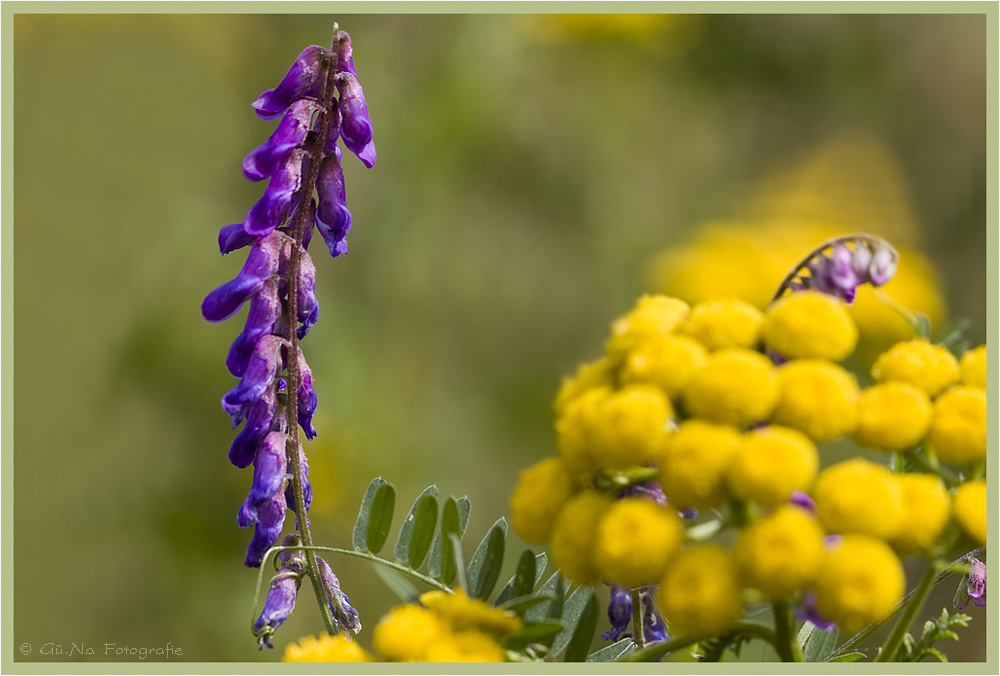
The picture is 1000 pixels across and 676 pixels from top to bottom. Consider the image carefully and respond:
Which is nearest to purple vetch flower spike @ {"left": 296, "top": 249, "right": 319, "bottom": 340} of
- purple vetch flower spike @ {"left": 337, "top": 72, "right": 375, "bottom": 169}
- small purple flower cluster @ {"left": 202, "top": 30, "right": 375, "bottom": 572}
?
small purple flower cluster @ {"left": 202, "top": 30, "right": 375, "bottom": 572}

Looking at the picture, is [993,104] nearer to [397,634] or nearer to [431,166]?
[397,634]

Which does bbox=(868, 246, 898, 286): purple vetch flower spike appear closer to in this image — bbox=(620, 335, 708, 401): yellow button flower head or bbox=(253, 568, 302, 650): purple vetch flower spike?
bbox=(620, 335, 708, 401): yellow button flower head

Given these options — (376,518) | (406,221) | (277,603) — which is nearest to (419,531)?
(376,518)

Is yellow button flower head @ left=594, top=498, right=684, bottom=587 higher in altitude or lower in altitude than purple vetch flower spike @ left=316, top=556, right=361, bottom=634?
higher

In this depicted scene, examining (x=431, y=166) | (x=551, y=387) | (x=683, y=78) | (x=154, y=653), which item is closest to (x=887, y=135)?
(x=683, y=78)

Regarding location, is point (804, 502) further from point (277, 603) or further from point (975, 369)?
point (277, 603)

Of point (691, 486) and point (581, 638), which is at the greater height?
point (691, 486)
